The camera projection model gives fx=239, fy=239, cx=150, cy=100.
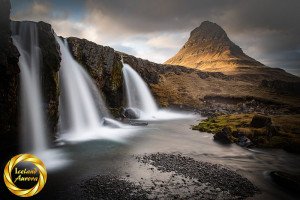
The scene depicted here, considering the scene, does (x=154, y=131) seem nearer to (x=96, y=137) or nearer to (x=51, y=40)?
(x=96, y=137)

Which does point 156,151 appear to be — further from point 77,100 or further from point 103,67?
point 103,67

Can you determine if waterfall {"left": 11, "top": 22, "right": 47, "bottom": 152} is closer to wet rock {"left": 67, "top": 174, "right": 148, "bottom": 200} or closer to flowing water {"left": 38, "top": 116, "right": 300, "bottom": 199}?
flowing water {"left": 38, "top": 116, "right": 300, "bottom": 199}

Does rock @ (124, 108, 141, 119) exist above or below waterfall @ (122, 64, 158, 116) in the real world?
below

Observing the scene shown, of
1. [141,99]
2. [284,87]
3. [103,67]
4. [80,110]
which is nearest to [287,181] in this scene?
[80,110]

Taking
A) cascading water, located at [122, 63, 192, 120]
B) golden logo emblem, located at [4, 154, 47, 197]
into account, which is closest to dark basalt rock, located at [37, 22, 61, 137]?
golden logo emblem, located at [4, 154, 47, 197]

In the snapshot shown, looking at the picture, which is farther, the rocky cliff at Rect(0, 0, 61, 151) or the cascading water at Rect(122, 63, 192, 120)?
the cascading water at Rect(122, 63, 192, 120)

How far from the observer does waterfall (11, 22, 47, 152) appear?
20.9 meters

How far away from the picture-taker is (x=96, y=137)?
2681cm

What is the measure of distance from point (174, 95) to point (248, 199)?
47992 mm

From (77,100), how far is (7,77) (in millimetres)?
14101

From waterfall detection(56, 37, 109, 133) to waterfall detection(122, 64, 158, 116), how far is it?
11504mm

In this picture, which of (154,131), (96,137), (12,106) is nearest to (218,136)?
(154,131)

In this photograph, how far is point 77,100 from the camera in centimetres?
3192

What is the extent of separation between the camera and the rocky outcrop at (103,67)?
38.8 m
